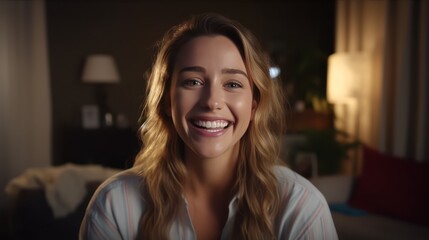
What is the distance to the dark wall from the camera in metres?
4.01

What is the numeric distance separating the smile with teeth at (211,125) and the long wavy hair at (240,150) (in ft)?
0.44

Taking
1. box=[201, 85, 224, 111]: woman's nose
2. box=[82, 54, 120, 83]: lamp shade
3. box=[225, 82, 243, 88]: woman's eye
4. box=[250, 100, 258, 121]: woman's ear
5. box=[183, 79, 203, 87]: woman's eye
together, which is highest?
box=[82, 54, 120, 83]: lamp shade

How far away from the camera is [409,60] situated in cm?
253

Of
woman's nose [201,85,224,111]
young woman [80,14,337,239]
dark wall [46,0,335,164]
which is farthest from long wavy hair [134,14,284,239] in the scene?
dark wall [46,0,335,164]

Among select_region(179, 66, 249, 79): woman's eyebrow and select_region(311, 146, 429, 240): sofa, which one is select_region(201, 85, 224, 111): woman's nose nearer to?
select_region(179, 66, 249, 79): woman's eyebrow

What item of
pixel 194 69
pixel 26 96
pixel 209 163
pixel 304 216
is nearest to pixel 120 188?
pixel 209 163

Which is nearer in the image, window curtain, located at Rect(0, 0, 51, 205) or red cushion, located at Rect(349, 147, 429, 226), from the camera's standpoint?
red cushion, located at Rect(349, 147, 429, 226)

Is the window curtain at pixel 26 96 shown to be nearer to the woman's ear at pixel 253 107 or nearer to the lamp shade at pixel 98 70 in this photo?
the lamp shade at pixel 98 70

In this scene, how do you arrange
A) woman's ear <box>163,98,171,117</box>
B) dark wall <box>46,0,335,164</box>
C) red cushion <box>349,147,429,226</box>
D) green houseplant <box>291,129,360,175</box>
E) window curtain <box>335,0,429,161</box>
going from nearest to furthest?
woman's ear <box>163,98,171,117</box>
red cushion <box>349,147,429,226</box>
window curtain <box>335,0,429,161</box>
green houseplant <box>291,129,360,175</box>
dark wall <box>46,0,335,164</box>

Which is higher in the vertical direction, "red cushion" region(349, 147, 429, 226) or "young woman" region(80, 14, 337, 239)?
"young woman" region(80, 14, 337, 239)

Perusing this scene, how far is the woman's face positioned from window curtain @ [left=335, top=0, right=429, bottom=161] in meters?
1.88

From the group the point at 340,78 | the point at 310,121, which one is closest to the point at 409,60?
the point at 340,78

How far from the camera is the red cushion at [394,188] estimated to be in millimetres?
1980

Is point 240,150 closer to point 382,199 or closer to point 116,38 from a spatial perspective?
point 382,199
